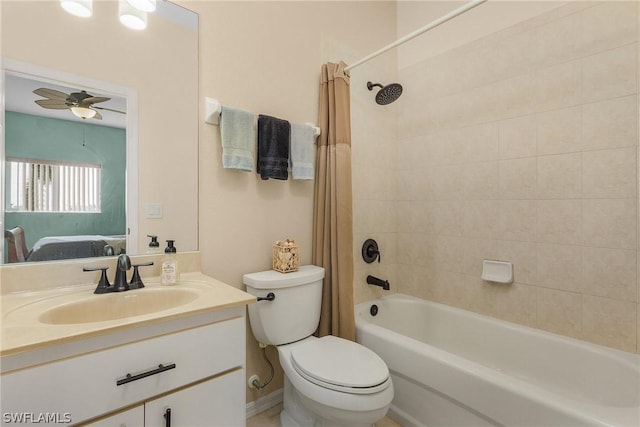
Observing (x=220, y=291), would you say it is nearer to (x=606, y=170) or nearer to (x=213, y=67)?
(x=213, y=67)

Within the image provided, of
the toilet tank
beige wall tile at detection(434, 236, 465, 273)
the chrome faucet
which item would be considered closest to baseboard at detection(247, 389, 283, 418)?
the toilet tank

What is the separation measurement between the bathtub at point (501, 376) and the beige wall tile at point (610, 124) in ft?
3.23

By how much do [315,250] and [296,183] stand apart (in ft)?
1.36

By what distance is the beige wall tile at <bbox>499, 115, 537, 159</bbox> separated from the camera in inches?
66.3

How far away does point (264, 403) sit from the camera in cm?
166

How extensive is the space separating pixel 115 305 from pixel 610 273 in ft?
7.08

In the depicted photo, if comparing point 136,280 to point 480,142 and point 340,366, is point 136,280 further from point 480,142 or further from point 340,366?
point 480,142

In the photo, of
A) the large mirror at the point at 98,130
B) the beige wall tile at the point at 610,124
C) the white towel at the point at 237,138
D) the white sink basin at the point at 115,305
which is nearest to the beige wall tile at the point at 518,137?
the beige wall tile at the point at 610,124

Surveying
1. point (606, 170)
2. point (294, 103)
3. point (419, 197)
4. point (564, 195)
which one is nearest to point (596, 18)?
point (606, 170)

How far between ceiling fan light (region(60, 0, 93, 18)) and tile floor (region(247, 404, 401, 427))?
6.43 feet

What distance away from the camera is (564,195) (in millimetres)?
1577

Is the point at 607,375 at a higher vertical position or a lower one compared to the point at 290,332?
lower

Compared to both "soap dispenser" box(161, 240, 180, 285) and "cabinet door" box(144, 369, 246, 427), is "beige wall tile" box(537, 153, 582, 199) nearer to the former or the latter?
"cabinet door" box(144, 369, 246, 427)

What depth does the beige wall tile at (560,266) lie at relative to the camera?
60.9 inches
